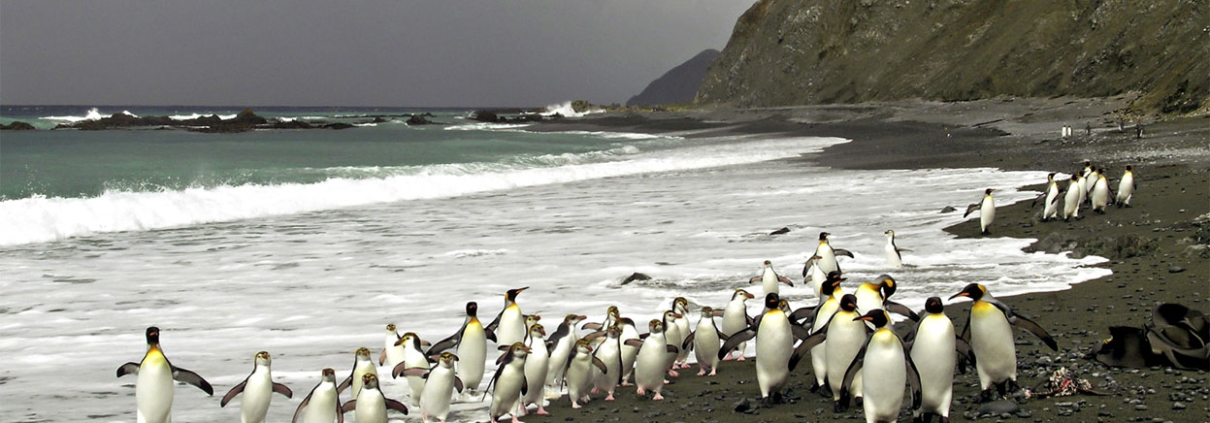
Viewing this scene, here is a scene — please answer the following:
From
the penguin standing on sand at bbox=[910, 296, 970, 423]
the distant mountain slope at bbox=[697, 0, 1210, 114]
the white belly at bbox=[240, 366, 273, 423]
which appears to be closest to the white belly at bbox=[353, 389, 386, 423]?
the white belly at bbox=[240, 366, 273, 423]

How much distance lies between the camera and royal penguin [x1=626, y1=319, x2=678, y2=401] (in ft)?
22.4

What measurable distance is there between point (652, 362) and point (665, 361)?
5.1 inches

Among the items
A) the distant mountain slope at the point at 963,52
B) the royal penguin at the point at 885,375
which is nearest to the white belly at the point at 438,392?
the royal penguin at the point at 885,375

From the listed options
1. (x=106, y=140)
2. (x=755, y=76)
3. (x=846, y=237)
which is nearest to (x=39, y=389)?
(x=846, y=237)

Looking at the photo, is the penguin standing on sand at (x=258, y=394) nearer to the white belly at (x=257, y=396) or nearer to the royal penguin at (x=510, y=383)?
the white belly at (x=257, y=396)

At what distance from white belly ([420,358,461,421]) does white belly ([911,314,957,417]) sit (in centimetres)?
273

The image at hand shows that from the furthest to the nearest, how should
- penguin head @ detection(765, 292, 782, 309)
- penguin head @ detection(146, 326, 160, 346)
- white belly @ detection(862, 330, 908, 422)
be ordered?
1. penguin head @ detection(765, 292, 782, 309)
2. penguin head @ detection(146, 326, 160, 346)
3. white belly @ detection(862, 330, 908, 422)

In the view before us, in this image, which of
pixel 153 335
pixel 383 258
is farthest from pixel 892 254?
pixel 153 335

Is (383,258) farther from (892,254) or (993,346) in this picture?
(993,346)

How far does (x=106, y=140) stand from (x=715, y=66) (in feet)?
200

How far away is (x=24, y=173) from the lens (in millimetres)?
31141

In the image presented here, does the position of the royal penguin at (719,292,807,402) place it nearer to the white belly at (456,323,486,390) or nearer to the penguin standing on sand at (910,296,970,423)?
the penguin standing on sand at (910,296,970,423)

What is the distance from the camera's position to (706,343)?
7.29 metres

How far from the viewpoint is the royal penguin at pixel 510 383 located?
21.0 feet
